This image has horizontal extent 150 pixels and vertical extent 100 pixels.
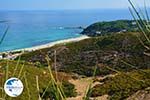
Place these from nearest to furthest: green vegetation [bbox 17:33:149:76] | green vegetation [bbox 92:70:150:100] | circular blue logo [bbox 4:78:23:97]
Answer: circular blue logo [bbox 4:78:23:97]
green vegetation [bbox 92:70:150:100]
green vegetation [bbox 17:33:149:76]

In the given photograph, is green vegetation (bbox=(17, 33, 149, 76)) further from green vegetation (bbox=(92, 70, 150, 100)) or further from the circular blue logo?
the circular blue logo

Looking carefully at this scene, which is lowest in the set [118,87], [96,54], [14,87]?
[118,87]

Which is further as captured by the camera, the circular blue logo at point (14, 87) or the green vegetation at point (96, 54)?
the green vegetation at point (96, 54)

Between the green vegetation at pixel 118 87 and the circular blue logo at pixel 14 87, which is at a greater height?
the circular blue logo at pixel 14 87

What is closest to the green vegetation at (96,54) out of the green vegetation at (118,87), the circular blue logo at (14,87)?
the green vegetation at (118,87)

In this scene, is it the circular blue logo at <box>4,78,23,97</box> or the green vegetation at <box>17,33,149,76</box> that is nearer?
the circular blue logo at <box>4,78,23,97</box>

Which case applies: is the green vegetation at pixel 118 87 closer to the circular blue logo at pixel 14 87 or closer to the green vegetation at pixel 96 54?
the green vegetation at pixel 96 54

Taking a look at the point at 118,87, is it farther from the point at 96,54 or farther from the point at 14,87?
the point at 14,87

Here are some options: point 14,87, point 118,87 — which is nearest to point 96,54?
point 118,87

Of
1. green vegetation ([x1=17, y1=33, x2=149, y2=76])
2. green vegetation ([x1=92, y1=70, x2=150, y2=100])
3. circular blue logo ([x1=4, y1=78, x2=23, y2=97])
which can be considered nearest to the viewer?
circular blue logo ([x1=4, y1=78, x2=23, y2=97])

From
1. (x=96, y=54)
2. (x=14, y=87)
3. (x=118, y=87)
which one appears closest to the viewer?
(x=14, y=87)

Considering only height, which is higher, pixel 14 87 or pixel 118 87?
pixel 14 87

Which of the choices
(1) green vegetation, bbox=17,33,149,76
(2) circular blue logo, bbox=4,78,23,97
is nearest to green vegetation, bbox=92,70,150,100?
(1) green vegetation, bbox=17,33,149,76
